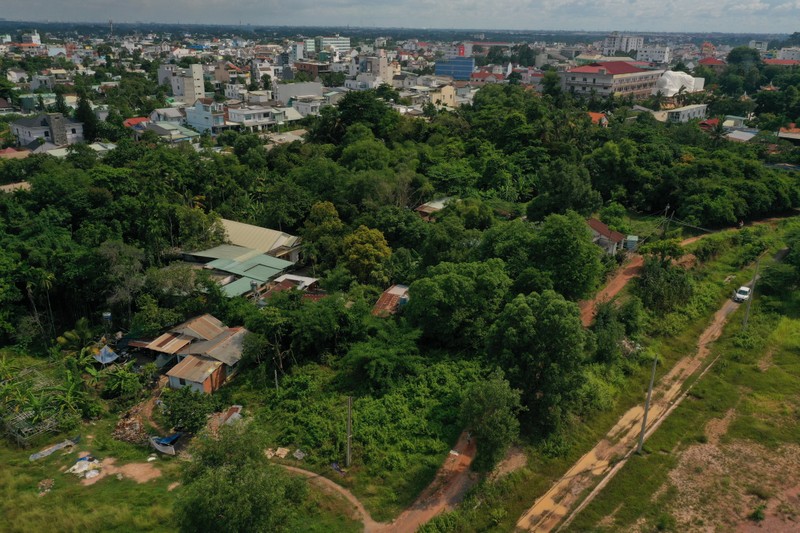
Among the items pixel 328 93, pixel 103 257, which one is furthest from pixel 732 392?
pixel 328 93

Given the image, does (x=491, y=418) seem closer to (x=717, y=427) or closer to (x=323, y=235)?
(x=717, y=427)

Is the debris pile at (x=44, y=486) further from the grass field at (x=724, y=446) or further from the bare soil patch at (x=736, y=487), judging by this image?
the bare soil patch at (x=736, y=487)

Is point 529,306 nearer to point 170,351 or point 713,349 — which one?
point 713,349

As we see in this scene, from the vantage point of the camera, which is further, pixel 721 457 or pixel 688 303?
pixel 688 303

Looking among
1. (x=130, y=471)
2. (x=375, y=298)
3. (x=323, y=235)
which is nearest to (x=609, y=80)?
(x=323, y=235)

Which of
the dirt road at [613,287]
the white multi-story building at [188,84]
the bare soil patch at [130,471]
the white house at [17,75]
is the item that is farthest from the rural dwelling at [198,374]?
the white house at [17,75]

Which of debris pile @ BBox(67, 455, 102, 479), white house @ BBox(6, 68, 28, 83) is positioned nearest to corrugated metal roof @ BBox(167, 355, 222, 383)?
debris pile @ BBox(67, 455, 102, 479)
